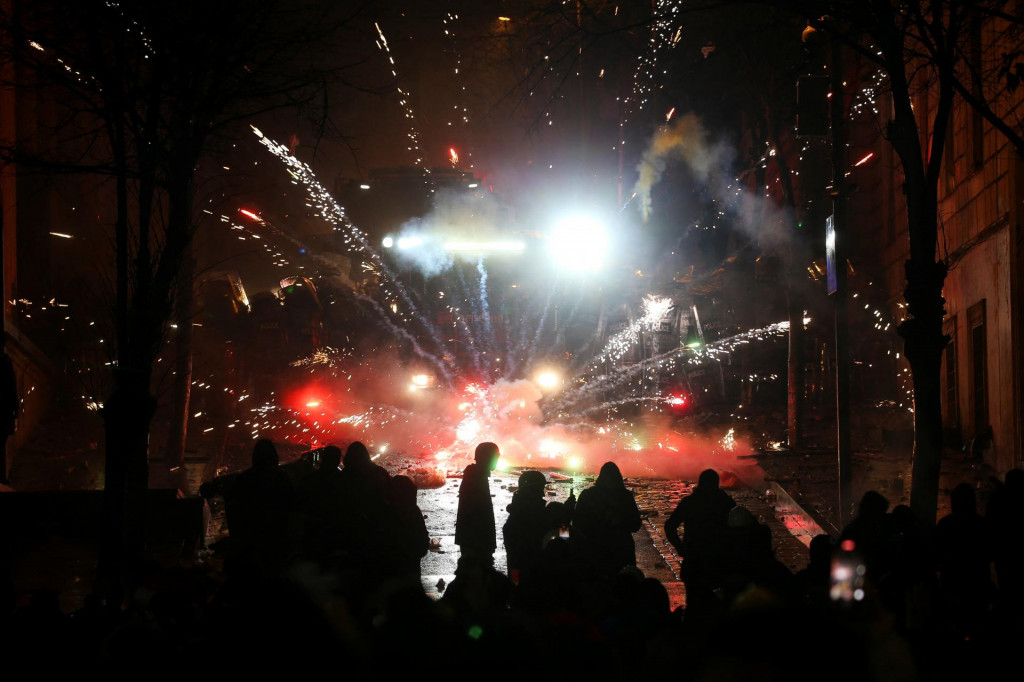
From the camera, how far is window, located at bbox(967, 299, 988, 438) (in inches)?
620

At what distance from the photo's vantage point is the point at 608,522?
7605mm

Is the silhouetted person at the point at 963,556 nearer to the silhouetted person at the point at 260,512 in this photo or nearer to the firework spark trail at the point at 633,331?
the silhouetted person at the point at 260,512

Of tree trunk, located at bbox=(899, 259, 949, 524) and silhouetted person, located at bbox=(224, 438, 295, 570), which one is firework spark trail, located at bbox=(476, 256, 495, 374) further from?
tree trunk, located at bbox=(899, 259, 949, 524)

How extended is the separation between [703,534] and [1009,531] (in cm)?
233

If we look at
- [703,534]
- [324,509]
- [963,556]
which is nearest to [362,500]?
[324,509]

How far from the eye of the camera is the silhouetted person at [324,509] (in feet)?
23.3

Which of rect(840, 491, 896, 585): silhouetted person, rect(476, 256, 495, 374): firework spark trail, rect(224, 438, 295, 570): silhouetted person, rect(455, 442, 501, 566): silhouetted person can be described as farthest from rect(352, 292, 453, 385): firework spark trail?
rect(840, 491, 896, 585): silhouetted person

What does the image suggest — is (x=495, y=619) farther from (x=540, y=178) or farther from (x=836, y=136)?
(x=540, y=178)

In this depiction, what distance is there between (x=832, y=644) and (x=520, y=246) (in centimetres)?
3002

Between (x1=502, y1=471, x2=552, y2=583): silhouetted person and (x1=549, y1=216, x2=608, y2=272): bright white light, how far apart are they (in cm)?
2669

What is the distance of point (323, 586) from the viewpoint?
5316mm

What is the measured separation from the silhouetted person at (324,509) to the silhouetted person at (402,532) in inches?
15.7

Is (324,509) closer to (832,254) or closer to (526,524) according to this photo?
(526,524)

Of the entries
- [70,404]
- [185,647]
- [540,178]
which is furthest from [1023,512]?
[540,178]
